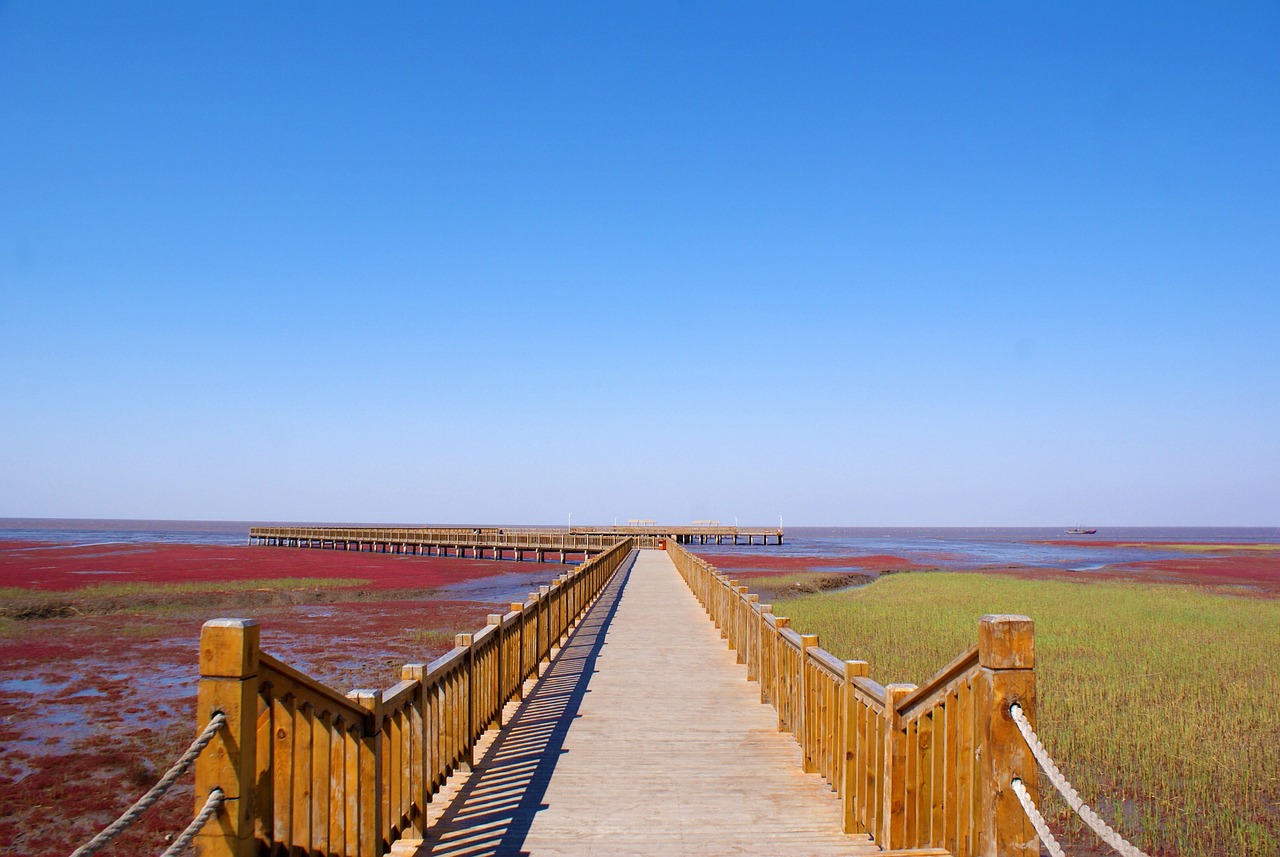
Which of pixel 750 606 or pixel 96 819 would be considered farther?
pixel 750 606

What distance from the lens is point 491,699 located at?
746 centimetres

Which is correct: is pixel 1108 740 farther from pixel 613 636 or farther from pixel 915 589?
pixel 915 589

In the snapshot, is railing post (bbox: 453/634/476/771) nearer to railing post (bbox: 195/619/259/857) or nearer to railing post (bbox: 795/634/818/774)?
railing post (bbox: 795/634/818/774)

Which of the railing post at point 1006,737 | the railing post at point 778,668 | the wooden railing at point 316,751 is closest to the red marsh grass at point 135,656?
the wooden railing at point 316,751

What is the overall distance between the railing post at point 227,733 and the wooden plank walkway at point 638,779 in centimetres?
184

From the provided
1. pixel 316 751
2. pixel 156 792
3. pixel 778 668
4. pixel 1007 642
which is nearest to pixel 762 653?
pixel 778 668

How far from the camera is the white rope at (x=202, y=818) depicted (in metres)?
2.89

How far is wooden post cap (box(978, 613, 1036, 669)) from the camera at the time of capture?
376 cm

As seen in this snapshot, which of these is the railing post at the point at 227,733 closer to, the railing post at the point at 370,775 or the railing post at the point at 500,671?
the railing post at the point at 370,775

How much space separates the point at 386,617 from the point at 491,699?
1909 centimetres

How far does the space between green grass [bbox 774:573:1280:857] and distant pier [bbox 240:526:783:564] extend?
28.9 m

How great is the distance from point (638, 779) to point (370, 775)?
265 cm

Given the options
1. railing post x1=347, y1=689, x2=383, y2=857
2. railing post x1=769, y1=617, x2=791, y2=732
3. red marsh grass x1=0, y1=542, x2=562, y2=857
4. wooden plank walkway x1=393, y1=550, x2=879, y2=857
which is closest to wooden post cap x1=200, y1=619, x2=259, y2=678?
railing post x1=347, y1=689, x2=383, y2=857

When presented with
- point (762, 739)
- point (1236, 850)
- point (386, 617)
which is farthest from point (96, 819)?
point (386, 617)
